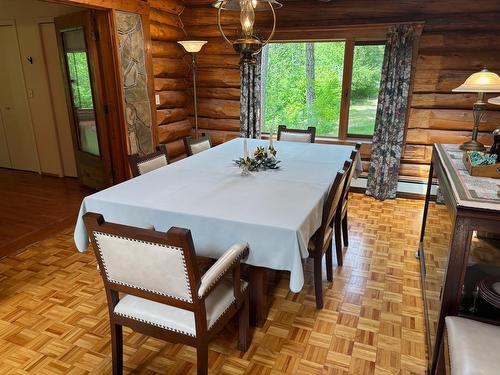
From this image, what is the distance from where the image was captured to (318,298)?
7.52ft

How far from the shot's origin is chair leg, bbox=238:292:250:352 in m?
1.88

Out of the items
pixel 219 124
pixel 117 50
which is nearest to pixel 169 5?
pixel 117 50

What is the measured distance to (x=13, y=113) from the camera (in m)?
5.16

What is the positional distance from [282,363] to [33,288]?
5.93 feet

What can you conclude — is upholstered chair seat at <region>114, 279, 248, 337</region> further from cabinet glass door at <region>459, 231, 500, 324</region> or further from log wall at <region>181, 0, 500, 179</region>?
log wall at <region>181, 0, 500, 179</region>

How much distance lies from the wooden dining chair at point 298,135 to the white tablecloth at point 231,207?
1.10 meters

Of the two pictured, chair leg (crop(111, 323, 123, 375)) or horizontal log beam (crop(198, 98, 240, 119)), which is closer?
chair leg (crop(111, 323, 123, 375))

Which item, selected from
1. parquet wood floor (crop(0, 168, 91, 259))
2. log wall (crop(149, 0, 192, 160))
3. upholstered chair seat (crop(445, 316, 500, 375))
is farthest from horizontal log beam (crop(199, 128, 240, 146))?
upholstered chair seat (crop(445, 316, 500, 375))

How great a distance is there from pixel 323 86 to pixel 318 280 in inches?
121

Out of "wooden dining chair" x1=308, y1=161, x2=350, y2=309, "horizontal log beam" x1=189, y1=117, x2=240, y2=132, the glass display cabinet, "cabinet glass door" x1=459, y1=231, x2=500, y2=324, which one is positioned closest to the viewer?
the glass display cabinet

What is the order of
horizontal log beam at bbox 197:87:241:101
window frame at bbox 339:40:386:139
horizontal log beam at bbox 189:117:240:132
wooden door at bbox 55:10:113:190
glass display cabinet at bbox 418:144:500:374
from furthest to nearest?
horizontal log beam at bbox 189:117:240:132 → horizontal log beam at bbox 197:87:241:101 → window frame at bbox 339:40:386:139 → wooden door at bbox 55:10:113:190 → glass display cabinet at bbox 418:144:500:374

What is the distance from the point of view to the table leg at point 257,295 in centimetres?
195

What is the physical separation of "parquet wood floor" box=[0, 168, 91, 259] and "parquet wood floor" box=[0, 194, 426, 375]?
0.34 metres

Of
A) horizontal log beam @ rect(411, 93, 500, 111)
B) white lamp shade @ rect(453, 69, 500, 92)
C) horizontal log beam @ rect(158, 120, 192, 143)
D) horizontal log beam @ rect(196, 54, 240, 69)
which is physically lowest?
horizontal log beam @ rect(158, 120, 192, 143)
